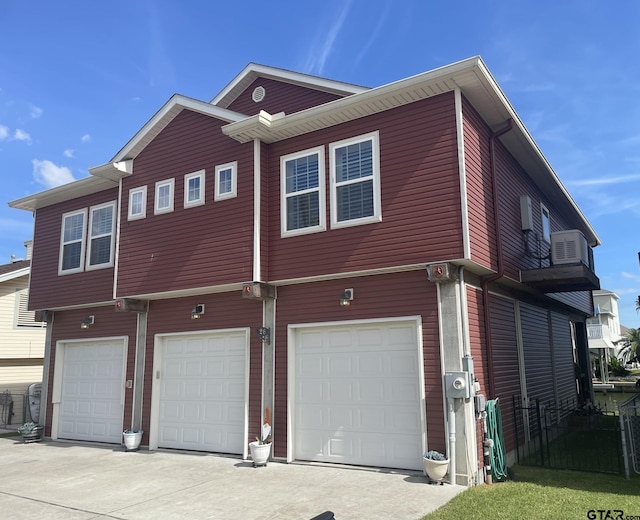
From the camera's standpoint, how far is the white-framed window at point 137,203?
11328mm

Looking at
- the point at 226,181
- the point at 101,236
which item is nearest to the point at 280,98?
the point at 226,181

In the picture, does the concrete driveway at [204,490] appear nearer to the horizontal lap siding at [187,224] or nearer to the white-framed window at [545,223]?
the horizontal lap siding at [187,224]

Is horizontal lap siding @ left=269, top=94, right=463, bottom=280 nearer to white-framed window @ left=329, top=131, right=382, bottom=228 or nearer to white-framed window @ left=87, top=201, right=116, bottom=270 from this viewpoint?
white-framed window @ left=329, top=131, right=382, bottom=228

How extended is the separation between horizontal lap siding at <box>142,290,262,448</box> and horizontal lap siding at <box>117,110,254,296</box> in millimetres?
684

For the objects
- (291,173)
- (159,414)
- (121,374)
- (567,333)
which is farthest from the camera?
(567,333)

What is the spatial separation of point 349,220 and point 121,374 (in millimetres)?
6987

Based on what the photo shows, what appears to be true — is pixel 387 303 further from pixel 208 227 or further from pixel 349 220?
pixel 208 227

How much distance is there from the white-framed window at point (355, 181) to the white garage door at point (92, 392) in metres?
6.75

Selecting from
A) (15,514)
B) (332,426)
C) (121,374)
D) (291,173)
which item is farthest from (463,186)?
(121,374)

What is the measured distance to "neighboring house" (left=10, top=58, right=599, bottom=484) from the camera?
812cm

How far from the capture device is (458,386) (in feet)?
24.5

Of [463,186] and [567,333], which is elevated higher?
[463,186]

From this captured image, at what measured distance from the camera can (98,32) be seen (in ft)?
34.2

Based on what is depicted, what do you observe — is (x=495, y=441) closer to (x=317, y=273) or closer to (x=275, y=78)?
(x=317, y=273)
